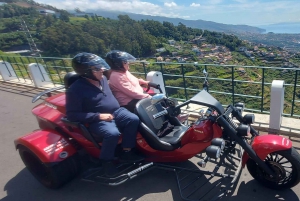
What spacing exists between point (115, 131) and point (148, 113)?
0.61 m

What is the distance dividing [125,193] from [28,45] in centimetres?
3274

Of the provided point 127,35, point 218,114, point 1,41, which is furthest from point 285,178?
point 1,41

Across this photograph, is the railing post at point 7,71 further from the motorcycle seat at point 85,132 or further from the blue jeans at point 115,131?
the blue jeans at point 115,131

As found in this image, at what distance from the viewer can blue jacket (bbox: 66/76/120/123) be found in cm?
289

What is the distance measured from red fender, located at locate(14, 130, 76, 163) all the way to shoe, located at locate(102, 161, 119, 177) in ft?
1.64

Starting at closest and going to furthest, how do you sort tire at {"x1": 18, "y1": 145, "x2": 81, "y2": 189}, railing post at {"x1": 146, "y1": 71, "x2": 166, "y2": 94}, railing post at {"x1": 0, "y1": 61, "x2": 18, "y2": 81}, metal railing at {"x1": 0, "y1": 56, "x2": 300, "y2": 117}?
tire at {"x1": 18, "y1": 145, "x2": 81, "y2": 189}, metal railing at {"x1": 0, "y1": 56, "x2": 300, "y2": 117}, railing post at {"x1": 146, "y1": 71, "x2": 166, "y2": 94}, railing post at {"x1": 0, "y1": 61, "x2": 18, "y2": 81}

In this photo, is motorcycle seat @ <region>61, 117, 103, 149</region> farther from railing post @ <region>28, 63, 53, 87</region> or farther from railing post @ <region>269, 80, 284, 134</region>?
railing post @ <region>28, 63, 53, 87</region>

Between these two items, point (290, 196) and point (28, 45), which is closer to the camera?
point (290, 196)

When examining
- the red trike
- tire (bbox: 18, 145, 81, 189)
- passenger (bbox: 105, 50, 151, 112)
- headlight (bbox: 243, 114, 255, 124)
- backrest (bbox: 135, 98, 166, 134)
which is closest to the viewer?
the red trike

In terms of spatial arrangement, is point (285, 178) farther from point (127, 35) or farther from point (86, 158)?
point (127, 35)

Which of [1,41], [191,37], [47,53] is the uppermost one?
[1,41]

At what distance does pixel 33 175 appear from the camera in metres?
3.40

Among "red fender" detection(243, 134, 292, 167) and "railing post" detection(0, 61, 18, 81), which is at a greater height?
"railing post" detection(0, 61, 18, 81)

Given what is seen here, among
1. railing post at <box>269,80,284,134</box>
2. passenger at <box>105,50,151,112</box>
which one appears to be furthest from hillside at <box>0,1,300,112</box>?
passenger at <box>105,50,151,112</box>
